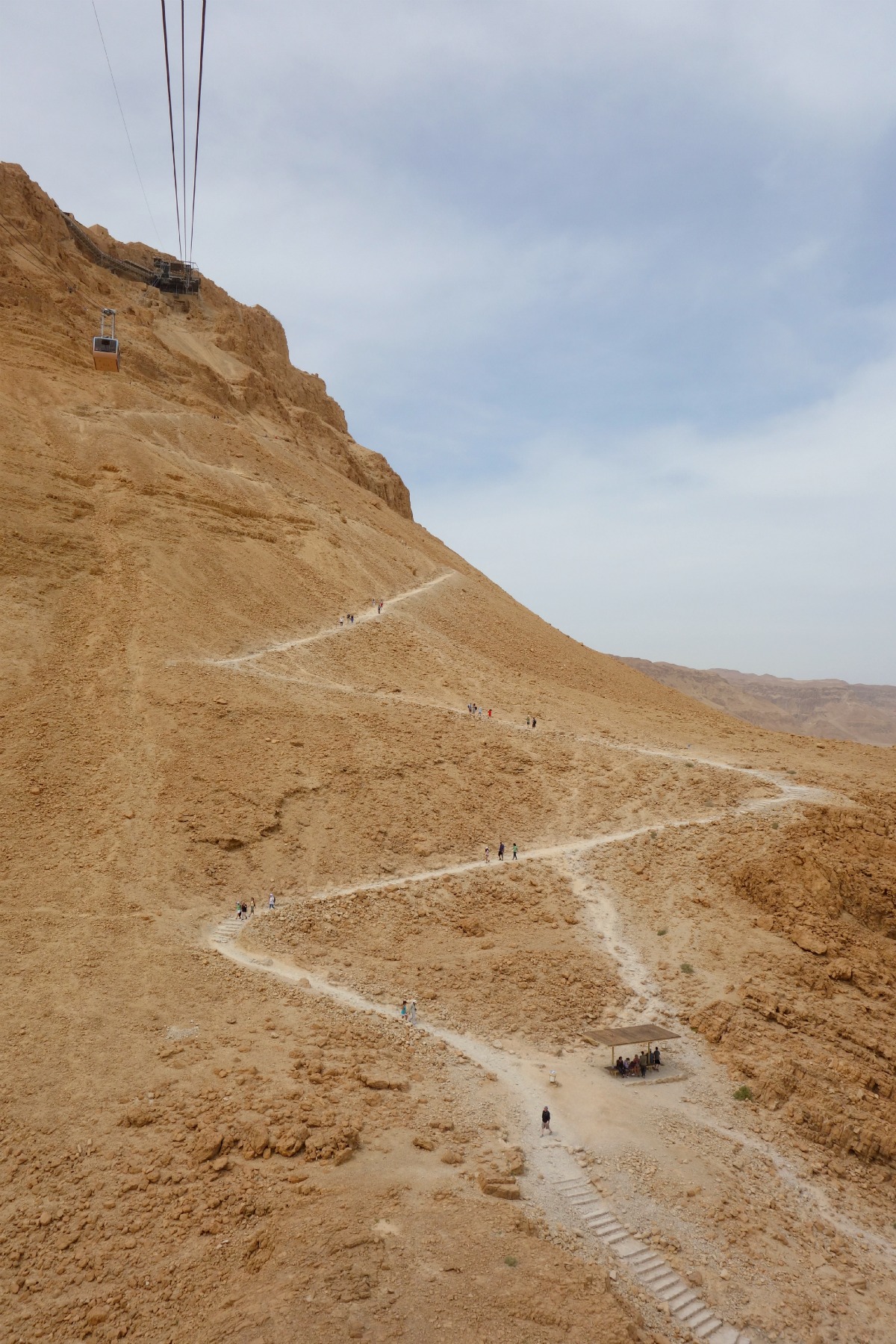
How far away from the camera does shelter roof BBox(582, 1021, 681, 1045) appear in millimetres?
15305

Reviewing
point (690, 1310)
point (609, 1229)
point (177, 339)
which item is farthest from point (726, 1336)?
point (177, 339)

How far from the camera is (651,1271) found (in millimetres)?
10477

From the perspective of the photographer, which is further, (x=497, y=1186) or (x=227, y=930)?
(x=227, y=930)

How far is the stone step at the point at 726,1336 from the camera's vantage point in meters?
9.84

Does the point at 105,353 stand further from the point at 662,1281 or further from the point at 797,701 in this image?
the point at 797,701

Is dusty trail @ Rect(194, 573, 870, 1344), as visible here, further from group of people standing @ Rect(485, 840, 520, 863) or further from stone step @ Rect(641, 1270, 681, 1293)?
group of people standing @ Rect(485, 840, 520, 863)

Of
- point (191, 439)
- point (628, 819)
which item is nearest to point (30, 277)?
point (191, 439)

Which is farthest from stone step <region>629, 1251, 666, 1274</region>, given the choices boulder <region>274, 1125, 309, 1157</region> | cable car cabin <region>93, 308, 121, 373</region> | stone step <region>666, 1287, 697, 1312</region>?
cable car cabin <region>93, 308, 121, 373</region>

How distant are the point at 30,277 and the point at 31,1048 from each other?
141 feet

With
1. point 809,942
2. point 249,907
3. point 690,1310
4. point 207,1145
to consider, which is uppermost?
point 809,942

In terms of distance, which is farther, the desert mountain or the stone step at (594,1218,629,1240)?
the stone step at (594,1218,629,1240)

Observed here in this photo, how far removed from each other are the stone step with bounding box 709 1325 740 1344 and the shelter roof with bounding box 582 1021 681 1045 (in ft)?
17.0

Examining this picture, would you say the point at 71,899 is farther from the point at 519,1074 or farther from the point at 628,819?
the point at 628,819

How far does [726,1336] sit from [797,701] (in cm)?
13927
